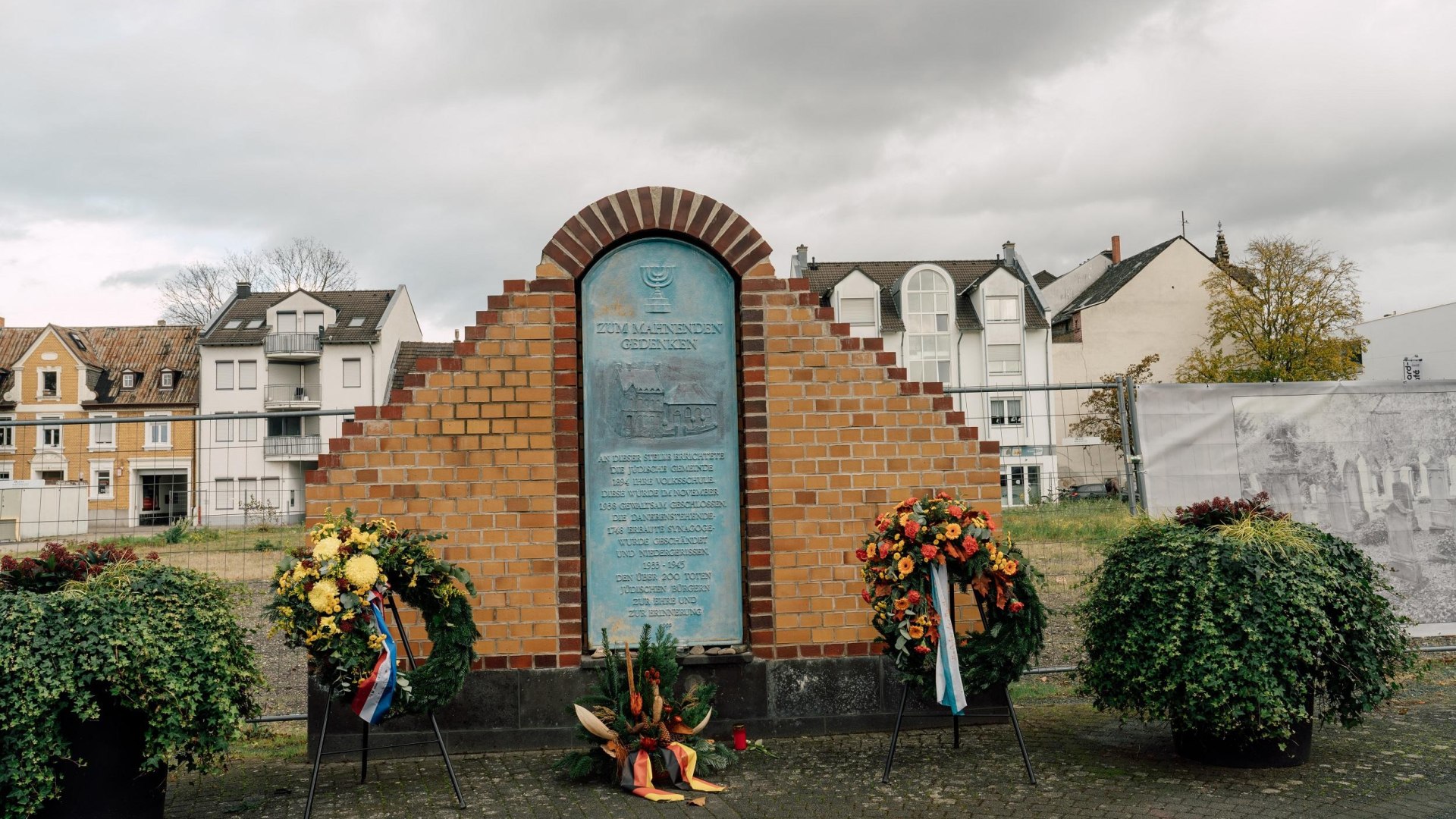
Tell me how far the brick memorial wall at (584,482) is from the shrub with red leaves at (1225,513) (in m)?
1.27

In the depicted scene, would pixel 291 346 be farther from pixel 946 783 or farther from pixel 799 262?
pixel 946 783

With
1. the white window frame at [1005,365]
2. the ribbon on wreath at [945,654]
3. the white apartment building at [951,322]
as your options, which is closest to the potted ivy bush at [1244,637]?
the ribbon on wreath at [945,654]

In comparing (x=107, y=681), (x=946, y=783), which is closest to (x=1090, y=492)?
(x=946, y=783)

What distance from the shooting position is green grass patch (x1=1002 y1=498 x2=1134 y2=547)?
24.7 feet

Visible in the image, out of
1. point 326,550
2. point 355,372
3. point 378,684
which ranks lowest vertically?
point 378,684

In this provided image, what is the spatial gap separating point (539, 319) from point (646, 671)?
233cm

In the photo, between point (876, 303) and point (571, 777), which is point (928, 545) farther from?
point (876, 303)

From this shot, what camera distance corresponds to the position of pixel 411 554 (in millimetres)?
5445

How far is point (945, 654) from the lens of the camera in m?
5.61

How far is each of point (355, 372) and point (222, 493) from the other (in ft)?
131

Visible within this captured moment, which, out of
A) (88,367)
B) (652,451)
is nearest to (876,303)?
(88,367)

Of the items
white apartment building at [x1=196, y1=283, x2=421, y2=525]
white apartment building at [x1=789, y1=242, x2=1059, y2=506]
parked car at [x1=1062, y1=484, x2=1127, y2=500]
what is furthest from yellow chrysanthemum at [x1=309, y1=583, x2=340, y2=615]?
white apartment building at [x1=196, y1=283, x2=421, y2=525]

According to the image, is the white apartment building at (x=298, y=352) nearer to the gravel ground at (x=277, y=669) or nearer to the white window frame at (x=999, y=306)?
the white window frame at (x=999, y=306)

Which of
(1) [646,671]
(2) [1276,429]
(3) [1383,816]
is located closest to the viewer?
(3) [1383,816]
